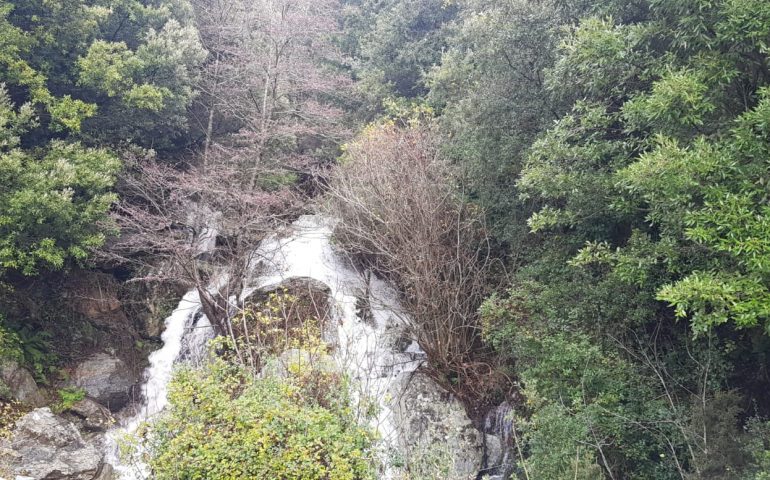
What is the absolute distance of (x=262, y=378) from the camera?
703 centimetres

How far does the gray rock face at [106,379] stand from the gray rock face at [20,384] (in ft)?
2.46

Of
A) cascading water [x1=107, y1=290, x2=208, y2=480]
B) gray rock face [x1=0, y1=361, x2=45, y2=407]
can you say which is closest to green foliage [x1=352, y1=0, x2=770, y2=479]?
cascading water [x1=107, y1=290, x2=208, y2=480]

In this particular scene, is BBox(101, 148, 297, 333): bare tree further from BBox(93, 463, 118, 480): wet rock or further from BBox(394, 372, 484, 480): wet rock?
BBox(394, 372, 484, 480): wet rock

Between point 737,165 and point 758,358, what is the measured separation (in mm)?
3159

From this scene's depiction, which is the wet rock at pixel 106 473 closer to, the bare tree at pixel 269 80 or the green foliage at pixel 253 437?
the green foliage at pixel 253 437

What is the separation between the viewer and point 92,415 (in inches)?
415

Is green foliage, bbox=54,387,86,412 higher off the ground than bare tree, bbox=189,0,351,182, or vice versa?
bare tree, bbox=189,0,351,182

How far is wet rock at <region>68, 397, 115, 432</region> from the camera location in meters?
10.4

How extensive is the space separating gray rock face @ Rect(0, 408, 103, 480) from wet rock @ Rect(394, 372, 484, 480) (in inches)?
217

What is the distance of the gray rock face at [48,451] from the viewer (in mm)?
8426

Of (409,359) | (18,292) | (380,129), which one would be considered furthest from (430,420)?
(18,292)

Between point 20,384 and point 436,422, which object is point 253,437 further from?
point 20,384

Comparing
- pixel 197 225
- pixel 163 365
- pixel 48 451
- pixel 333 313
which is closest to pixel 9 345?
pixel 48 451

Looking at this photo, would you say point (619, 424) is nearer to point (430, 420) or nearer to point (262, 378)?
point (430, 420)
